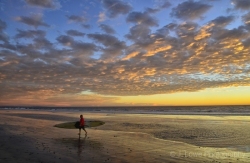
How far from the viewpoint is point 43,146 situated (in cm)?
1516

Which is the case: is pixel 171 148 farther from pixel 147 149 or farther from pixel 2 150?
pixel 2 150

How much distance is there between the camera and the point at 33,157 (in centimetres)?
1195

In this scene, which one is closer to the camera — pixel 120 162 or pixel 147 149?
pixel 120 162

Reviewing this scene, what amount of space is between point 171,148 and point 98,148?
495 centimetres

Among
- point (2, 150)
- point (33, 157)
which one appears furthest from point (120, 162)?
point (2, 150)

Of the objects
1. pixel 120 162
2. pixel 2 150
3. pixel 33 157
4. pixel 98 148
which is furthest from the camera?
pixel 98 148

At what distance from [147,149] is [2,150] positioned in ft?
30.3

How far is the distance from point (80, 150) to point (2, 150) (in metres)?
4.88

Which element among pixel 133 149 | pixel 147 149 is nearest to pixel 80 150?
pixel 133 149

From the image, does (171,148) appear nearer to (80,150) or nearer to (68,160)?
(80,150)

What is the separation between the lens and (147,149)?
47.2 feet

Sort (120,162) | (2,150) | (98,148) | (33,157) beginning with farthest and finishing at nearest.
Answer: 1. (98,148)
2. (2,150)
3. (33,157)
4. (120,162)

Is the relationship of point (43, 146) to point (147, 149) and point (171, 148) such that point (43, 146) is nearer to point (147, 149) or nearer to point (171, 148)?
point (147, 149)

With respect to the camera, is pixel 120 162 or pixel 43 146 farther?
pixel 43 146
